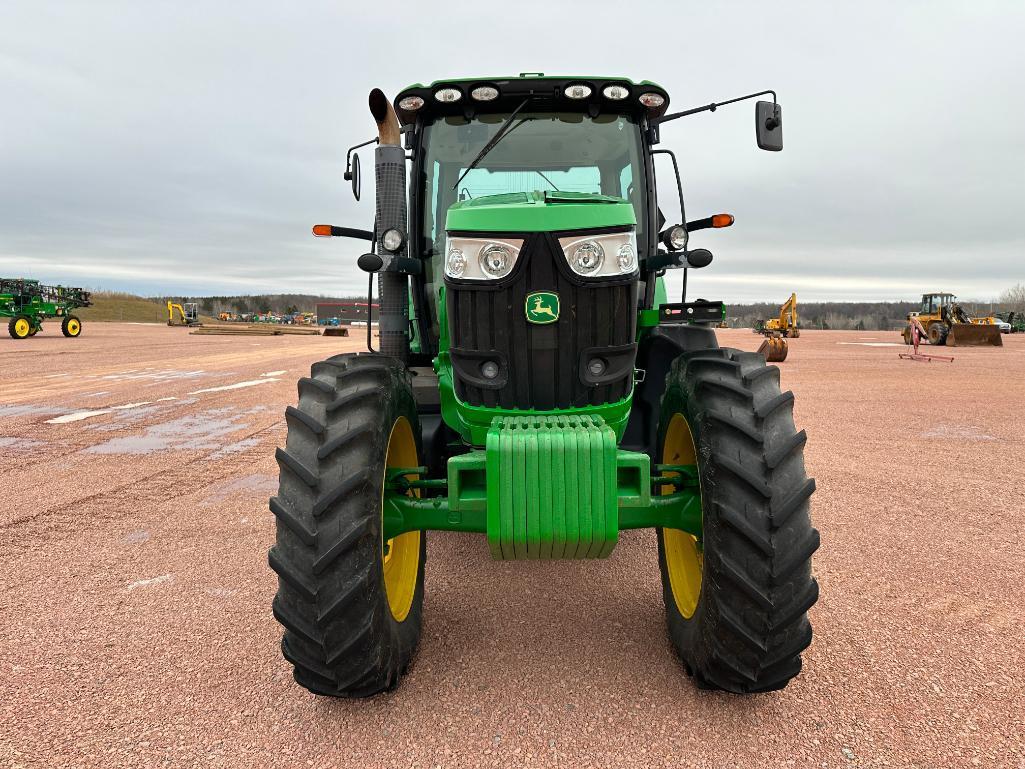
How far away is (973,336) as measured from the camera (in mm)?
27219

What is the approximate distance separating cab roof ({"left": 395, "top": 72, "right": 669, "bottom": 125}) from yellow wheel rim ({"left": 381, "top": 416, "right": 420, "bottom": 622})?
5.99ft

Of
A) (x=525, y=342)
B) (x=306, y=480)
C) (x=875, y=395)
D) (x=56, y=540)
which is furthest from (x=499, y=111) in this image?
(x=875, y=395)

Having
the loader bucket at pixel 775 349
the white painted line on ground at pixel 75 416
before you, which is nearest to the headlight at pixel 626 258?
the white painted line on ground at pixel 75 416

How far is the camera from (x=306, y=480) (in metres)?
2.18

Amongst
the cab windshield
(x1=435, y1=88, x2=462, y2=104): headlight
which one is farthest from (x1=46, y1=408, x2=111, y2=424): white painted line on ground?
(x1=435, y1=88, x2=462, y2=104): headlight

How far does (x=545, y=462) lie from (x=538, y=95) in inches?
83.3

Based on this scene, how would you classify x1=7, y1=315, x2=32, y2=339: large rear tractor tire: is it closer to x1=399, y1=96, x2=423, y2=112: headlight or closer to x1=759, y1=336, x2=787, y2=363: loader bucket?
x1=759, y1=336, x2=787, y2=363: loader bucket

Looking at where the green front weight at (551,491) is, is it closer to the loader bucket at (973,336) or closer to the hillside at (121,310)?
the loader bucket at (973,336)

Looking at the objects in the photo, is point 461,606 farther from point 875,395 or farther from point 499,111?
point 875,395

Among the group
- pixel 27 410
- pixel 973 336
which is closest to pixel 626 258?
pixel 27 410

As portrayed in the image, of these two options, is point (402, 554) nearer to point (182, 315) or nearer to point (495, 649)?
point (495, 649)

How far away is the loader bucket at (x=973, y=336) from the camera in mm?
26609

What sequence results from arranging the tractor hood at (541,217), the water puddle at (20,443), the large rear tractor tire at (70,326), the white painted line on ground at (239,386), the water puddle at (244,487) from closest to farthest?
the tractor hood at (541,217), the water puddle at (244,487), the water puddle at (20,443), the white painted line on ground at (239,386), the large rear tractor tire at (70,326)

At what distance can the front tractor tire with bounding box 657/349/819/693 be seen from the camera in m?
2.15
